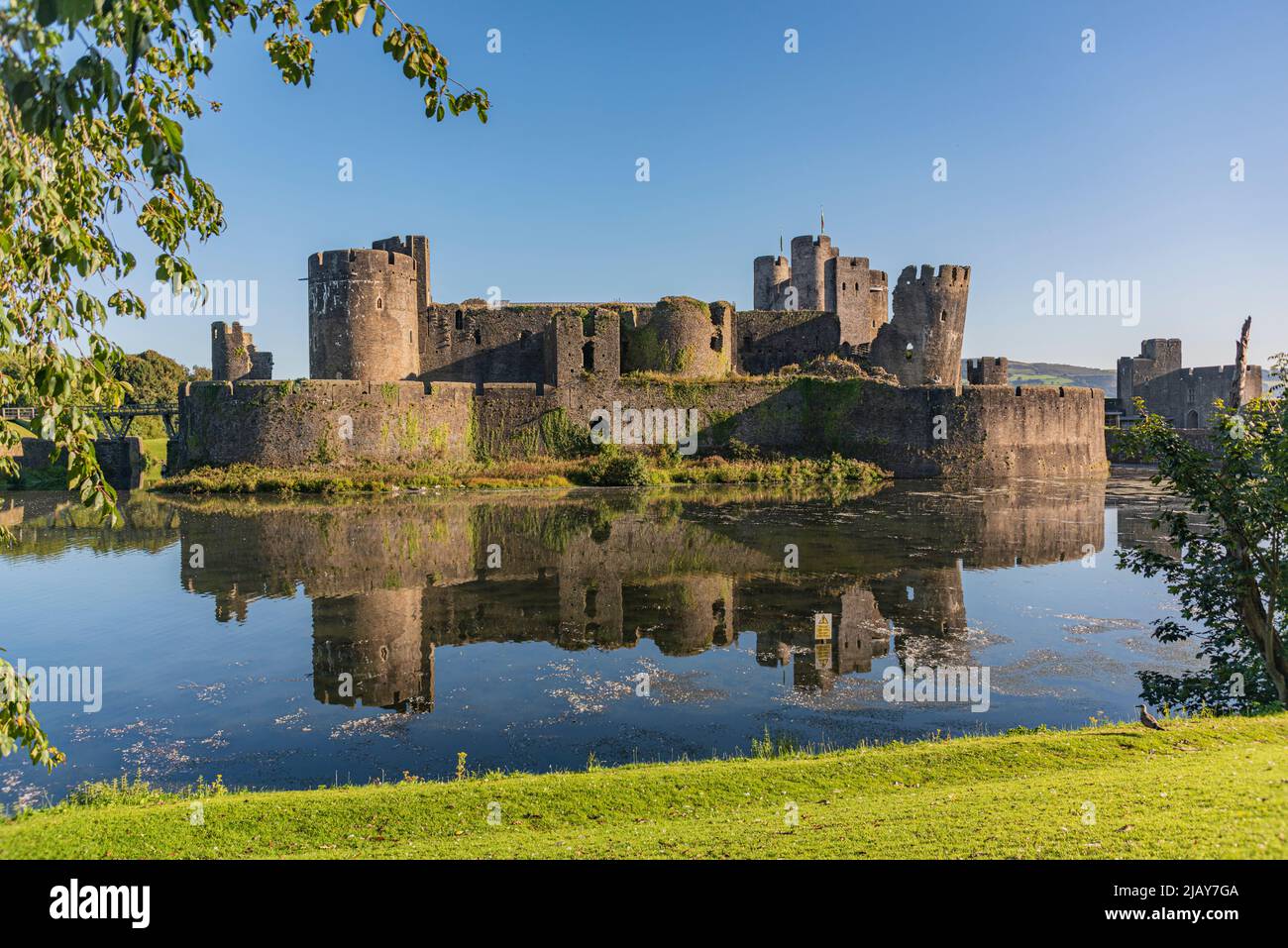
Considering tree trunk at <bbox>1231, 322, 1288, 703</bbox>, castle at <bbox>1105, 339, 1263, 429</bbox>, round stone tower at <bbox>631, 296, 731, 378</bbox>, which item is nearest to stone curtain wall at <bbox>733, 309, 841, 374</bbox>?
round stone tower at <bbox>631, 296, 731, 378</bbox>

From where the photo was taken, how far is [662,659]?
13648mm

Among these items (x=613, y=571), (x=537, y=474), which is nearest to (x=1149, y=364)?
(x=537, y=474)

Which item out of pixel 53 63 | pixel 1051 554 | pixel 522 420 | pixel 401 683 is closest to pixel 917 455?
pixel 522 420

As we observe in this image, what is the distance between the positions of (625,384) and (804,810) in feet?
122

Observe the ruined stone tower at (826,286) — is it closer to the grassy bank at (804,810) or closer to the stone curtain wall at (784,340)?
the stone curtain wall at (784,340)

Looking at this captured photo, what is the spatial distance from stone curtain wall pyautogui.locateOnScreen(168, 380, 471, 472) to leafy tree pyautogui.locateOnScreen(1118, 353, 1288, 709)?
33.0 m

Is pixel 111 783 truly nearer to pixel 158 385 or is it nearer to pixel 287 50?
pixel 287 50

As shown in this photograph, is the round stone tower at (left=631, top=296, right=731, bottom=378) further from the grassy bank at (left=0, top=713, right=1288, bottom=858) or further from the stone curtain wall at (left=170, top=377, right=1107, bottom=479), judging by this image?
the grassy bank at (left=0, top=713, right=1288, bottom=858)

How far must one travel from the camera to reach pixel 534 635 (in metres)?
15.0

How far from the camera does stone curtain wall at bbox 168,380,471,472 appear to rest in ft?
126

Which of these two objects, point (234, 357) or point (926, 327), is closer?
point (926, 327)

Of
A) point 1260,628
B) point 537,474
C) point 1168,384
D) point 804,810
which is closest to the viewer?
point 804,810

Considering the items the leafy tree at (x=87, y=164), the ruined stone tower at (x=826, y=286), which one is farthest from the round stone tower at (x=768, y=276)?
the leafy tree at (x=87, y=164)

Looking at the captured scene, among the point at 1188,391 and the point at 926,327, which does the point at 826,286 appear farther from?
the point at 1188,391
